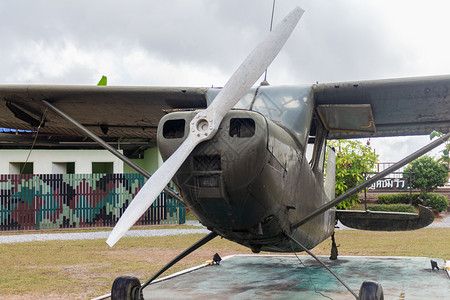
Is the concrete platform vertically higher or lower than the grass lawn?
higher

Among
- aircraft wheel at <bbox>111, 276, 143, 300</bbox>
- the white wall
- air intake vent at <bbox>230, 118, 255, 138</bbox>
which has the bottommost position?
aircraft wheel at <bbox>111, 276, 143, 300</bbox>

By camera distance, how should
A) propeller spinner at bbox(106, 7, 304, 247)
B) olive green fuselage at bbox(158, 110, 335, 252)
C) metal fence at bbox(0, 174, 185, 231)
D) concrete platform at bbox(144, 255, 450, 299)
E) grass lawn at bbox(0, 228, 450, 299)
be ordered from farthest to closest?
metal fence at bbox(0, 174, 185, 231), grass lawn at bbox(0, 228, 450, 299), concrete platform at bbox(144, 255, 450, 299), olive green fuselage at bbox(158, 110, 335, 252), propeller spinner at bbox(106, 7, 304, 247)

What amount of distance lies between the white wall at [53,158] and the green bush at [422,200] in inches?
590

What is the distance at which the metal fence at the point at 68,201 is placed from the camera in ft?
63.5

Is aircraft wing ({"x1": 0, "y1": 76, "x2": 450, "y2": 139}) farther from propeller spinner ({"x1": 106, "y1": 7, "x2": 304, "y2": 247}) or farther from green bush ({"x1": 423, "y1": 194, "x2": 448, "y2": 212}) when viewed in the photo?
green bush ({"x1": 423, "y1": 194, "x2": 448, "y2": 212})

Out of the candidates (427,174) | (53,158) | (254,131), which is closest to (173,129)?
(254,131)

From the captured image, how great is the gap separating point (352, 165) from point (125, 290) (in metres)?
21.9

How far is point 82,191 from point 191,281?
14.4 metres

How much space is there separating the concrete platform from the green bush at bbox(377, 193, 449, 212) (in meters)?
18.7

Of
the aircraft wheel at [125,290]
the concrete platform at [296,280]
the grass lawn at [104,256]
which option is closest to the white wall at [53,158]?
the grass lawn at [104,256]

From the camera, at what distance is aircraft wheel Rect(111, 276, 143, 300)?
509cm

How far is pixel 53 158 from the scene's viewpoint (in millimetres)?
22281

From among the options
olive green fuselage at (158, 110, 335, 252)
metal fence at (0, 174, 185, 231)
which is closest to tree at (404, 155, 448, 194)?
metal fence at (0, 174, 185, 231)

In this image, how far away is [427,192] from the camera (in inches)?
1112
